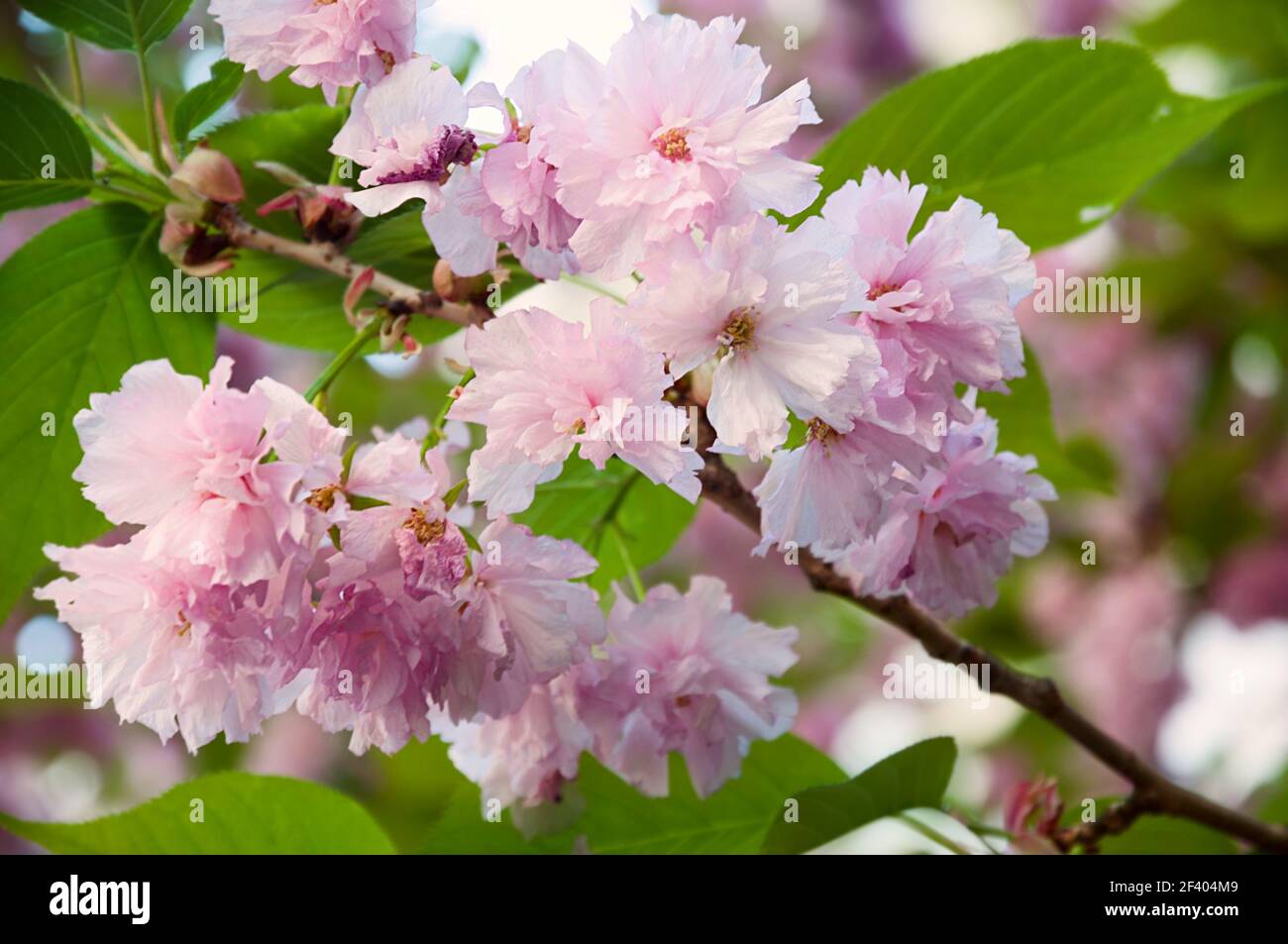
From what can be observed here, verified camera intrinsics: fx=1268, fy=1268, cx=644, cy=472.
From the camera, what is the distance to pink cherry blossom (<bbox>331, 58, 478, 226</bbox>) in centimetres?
57

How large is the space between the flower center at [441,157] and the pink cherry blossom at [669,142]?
0.17 ft

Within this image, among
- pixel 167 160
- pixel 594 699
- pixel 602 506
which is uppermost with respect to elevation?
pixel 167 160

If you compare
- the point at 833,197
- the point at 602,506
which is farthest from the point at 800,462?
Answer: the point at 602,506

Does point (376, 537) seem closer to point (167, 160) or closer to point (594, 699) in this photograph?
point (594, 699)

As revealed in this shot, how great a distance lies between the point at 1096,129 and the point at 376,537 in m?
0.57

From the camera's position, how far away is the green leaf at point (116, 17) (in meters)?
0.77

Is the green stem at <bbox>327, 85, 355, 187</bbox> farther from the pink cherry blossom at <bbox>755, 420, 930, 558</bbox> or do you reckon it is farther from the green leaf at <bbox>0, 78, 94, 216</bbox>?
the pink cherry blossom at <bbox>755, 420, 930, 558</bbox>

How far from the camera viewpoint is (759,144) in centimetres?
54

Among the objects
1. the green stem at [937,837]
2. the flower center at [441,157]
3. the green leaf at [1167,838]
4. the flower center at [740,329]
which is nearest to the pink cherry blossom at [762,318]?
the flower center at [740,329]

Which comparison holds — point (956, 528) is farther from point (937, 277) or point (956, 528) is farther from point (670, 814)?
point (670, 814)

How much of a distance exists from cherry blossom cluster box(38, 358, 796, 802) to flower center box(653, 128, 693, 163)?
0.58 feet

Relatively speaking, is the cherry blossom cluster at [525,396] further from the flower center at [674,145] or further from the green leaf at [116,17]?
the green leaf at [116,17]

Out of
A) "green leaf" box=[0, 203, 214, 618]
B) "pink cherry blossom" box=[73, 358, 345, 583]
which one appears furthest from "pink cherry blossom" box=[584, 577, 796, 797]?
"green leaf" box=[0, 203, 214, 618]

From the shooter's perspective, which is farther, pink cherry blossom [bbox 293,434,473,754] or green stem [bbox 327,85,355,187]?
green stem [bbox 327,85,355,187]
